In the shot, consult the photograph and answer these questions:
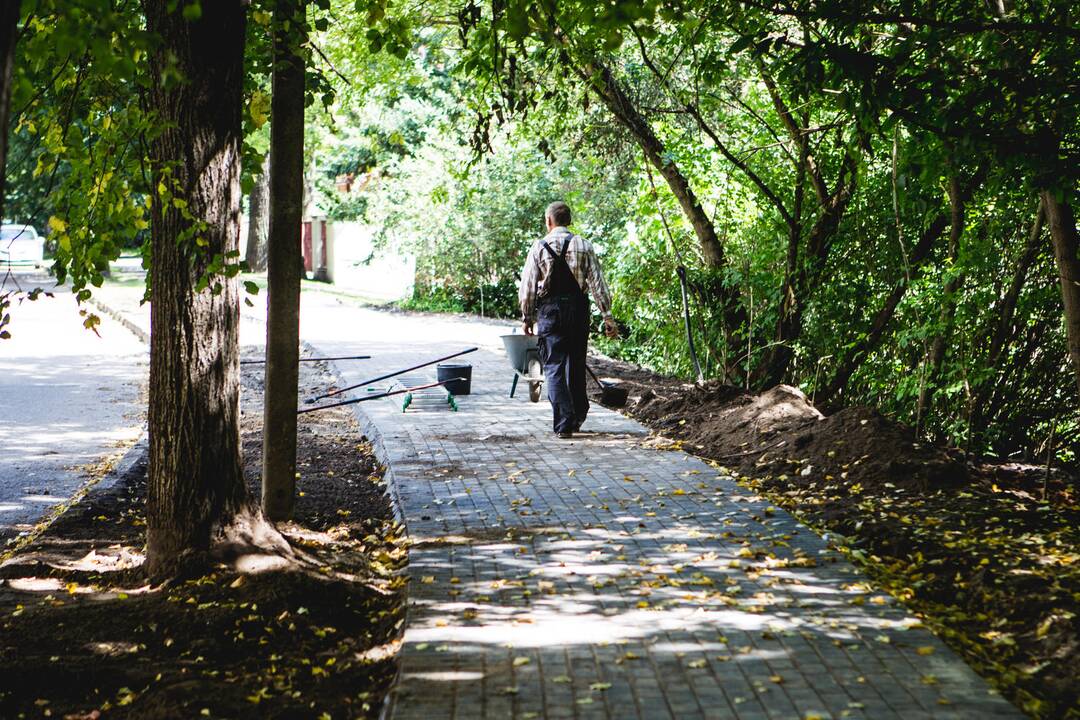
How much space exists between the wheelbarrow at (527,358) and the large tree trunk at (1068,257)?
18.0 ft

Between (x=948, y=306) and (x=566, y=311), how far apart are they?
3.17m

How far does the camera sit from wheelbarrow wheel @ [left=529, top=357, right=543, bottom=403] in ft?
41.0

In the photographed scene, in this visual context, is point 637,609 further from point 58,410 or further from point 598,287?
point 58,410

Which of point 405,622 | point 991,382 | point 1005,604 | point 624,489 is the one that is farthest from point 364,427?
point 1005,604

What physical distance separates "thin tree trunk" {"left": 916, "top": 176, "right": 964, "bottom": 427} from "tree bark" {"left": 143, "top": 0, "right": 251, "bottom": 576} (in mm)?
5210

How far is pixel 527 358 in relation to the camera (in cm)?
1236

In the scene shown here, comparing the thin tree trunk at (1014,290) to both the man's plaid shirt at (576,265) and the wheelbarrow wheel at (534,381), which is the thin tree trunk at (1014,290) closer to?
the man's plaid shirt at (576,265)

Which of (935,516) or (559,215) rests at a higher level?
(559,215)

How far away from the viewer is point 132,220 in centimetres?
586

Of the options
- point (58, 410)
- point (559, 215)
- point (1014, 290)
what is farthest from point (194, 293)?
point (58, 410)

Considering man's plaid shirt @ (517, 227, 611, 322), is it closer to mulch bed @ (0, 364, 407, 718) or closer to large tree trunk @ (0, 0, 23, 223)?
mulch bed @ (0, 364, 407, 718)

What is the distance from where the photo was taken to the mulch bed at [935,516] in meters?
4.97

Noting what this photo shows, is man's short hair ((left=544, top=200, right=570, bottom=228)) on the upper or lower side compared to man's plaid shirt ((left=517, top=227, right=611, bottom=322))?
upper

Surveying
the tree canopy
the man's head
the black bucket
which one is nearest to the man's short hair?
the man's head
